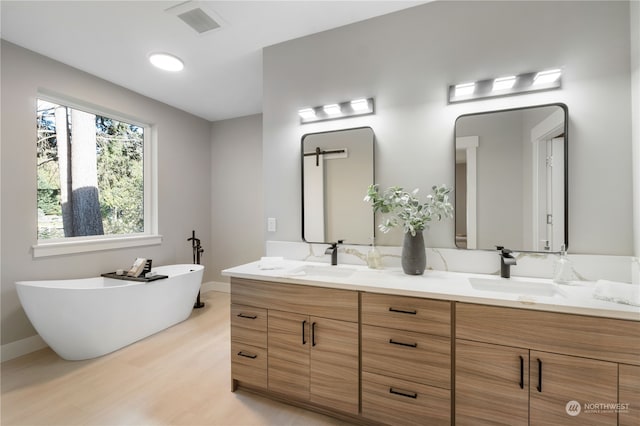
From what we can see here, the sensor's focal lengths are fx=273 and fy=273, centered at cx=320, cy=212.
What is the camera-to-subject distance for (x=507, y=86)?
1758 millimetres

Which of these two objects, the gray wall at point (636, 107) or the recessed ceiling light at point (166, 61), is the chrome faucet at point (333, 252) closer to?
the gray wall at point (636, 107)

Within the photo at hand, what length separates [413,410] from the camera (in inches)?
57.1

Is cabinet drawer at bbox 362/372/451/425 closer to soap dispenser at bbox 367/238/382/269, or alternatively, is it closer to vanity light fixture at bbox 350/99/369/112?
soap dispenser at bbox 367/238/382/269

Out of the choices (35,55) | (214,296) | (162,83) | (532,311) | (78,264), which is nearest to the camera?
(532,311)

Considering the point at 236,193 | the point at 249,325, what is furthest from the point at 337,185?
the point at 236,193

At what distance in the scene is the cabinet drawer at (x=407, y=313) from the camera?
140 cm

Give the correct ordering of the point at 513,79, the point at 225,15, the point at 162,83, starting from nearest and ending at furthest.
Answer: the point at 513,79 < the point at 225,15 < the point at 162,83

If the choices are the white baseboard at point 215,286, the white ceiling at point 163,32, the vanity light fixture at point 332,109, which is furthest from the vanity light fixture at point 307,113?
the white baseboard at point 215,286

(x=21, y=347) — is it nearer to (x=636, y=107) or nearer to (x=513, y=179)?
(x=513, y=179)

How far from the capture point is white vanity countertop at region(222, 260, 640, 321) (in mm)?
1205

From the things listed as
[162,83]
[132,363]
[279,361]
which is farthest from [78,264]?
[279,361]

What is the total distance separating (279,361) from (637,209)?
2.27 meters

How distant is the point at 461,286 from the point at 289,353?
1122 mm

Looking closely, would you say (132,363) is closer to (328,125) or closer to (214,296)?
(214,296)
